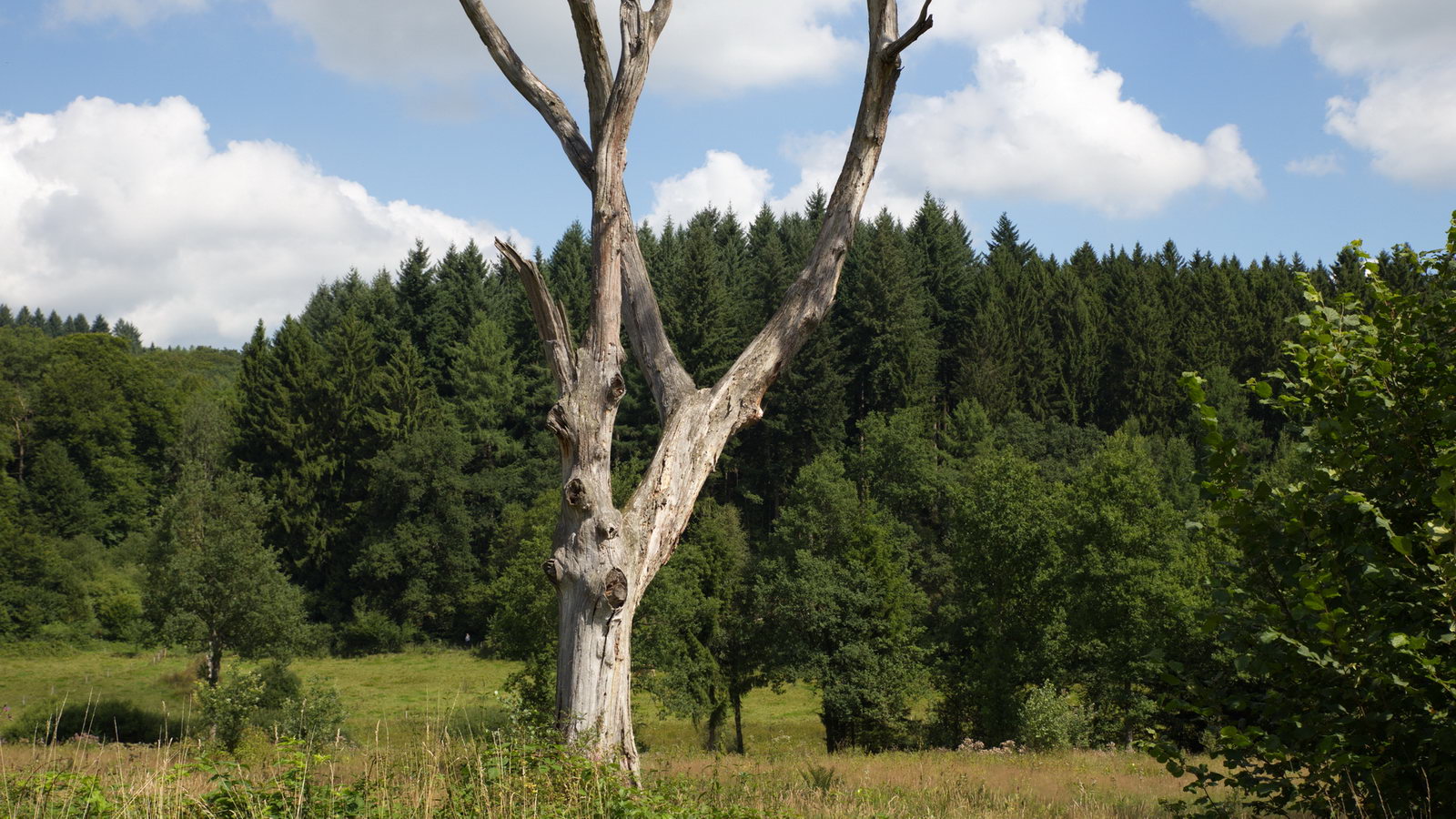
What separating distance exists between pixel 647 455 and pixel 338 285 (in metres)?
42.6

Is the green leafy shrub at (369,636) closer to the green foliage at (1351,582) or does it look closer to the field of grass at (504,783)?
the field of grass at (504,783)

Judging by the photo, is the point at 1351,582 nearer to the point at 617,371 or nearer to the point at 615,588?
the point at 615,588

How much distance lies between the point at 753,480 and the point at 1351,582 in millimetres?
53133

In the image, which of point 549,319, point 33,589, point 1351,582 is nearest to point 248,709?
point 549,319

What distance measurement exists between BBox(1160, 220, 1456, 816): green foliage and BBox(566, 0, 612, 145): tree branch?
16.9 ft

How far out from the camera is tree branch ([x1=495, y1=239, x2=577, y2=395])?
286 inches

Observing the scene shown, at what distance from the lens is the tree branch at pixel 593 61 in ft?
25.9

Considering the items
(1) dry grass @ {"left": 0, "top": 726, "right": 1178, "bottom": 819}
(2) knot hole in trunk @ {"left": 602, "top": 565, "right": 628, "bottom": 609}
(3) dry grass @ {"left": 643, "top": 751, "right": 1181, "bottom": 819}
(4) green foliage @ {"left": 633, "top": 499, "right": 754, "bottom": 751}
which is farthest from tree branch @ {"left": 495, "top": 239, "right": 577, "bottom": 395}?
(4) green foliage @ {"left": 633, "top": 499, "right": 754, "bottom": 751}

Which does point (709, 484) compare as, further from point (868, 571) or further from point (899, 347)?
point (868, 571)

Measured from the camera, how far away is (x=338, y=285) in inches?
3255

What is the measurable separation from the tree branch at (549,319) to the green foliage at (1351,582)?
4.24 m

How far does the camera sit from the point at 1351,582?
14.0 ft

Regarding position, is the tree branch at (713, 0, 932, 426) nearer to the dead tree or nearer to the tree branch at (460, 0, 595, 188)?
the dead tree

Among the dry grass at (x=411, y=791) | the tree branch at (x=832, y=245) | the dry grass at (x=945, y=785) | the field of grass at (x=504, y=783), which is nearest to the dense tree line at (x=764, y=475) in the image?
the dry grass at (x=945, y=785)
